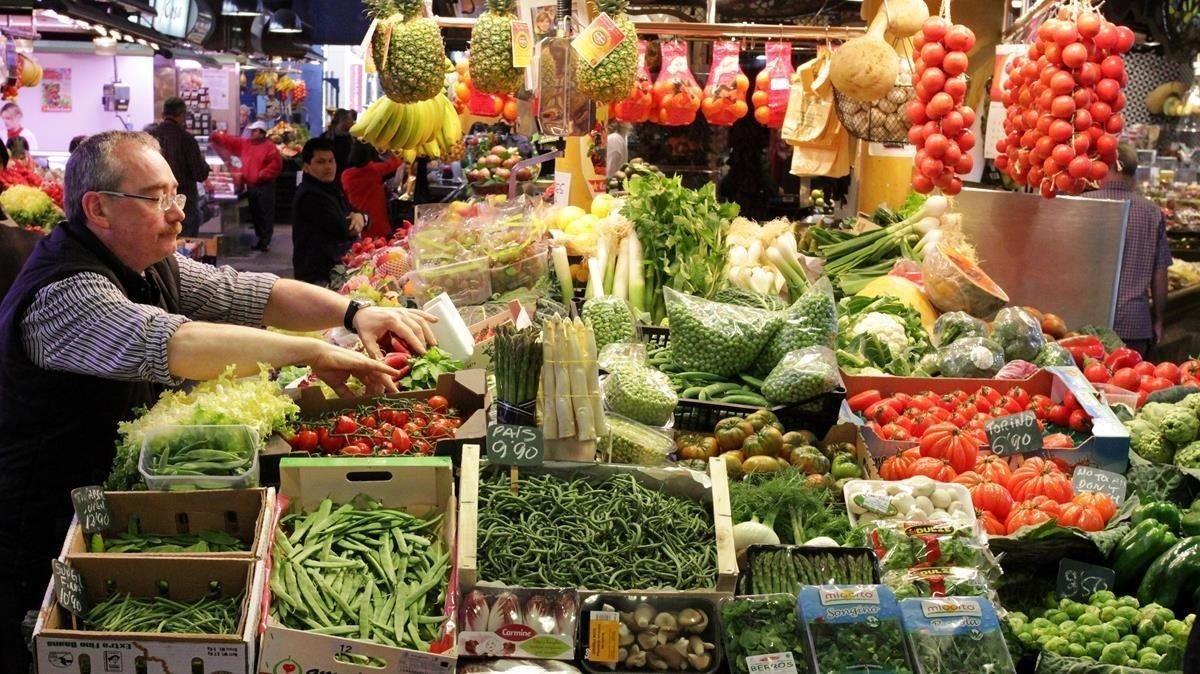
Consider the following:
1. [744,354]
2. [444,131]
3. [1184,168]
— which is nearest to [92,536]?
[744,354]

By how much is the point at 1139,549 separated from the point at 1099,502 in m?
0.30

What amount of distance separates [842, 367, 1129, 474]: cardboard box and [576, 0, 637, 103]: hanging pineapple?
167cm

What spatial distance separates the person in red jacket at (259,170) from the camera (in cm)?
1800

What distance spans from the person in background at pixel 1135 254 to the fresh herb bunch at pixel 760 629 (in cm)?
568

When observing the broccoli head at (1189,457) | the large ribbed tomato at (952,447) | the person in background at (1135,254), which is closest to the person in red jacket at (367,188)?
the person in background at (1135,254)

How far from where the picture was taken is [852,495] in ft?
11.3

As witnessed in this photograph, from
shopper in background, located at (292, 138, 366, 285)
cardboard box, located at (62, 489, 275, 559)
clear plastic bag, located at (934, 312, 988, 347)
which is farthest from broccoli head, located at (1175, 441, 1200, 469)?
shopper in background, located at (292, 138, 366, 285)

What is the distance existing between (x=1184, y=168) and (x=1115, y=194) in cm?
629

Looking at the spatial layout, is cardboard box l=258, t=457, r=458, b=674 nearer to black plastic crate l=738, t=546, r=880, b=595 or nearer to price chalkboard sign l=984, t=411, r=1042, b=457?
black plastic crate l=738, t=546, r=880, b=595

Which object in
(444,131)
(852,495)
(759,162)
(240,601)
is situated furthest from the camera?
(759,162)

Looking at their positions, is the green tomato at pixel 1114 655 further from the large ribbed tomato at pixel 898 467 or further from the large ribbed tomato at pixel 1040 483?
the large ribbed tomato at pixel 898 467

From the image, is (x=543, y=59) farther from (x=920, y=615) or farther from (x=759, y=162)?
(x=759, y=162)

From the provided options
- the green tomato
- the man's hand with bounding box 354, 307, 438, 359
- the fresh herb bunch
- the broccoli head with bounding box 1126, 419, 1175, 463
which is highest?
the man's hand with bounding box 354, 307, 438, 359

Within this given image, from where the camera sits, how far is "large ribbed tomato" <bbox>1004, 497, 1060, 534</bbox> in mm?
3402
